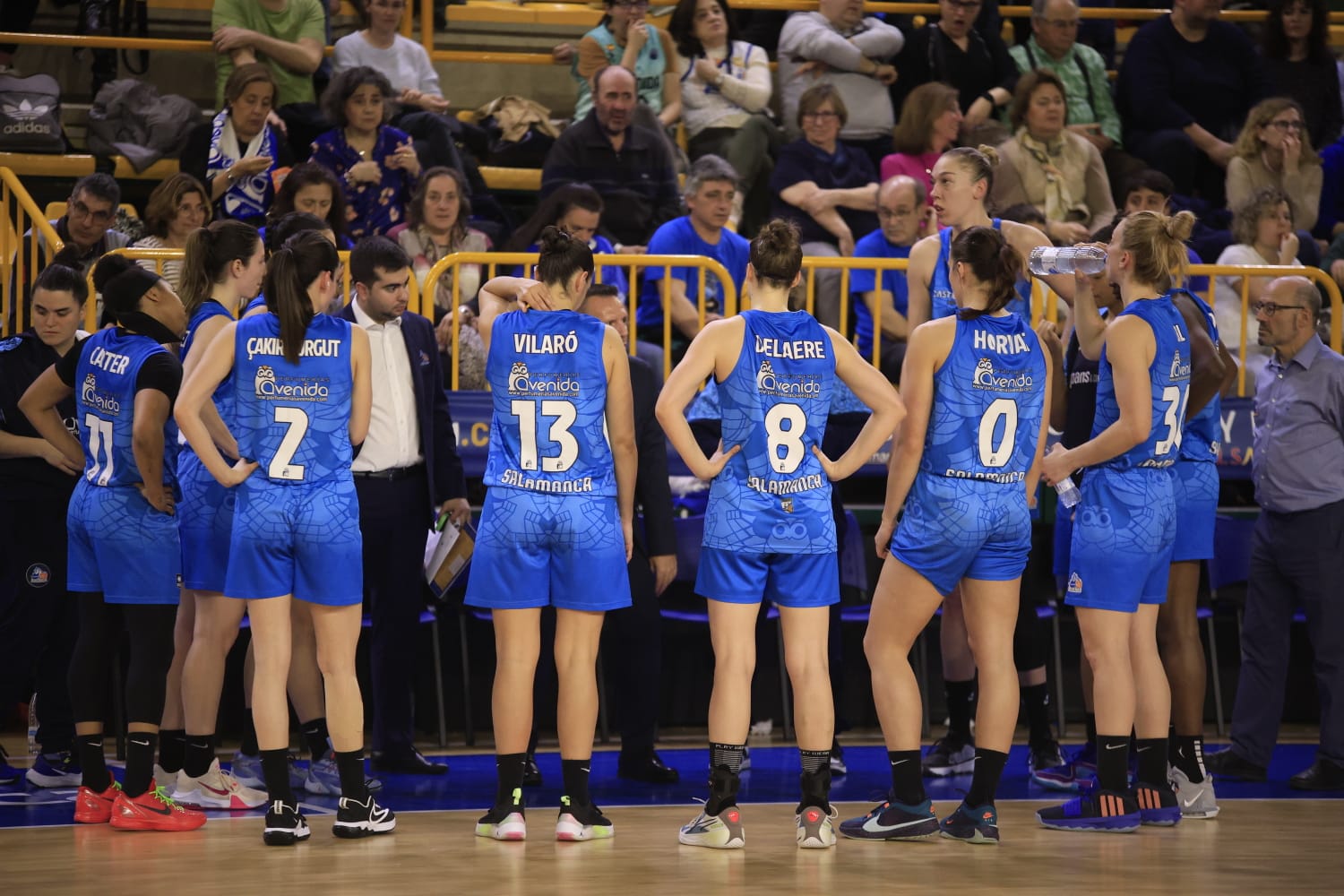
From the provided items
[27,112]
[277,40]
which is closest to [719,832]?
[277,40]

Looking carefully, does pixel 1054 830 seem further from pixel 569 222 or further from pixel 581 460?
pixel 569 222

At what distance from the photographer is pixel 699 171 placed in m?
8.12

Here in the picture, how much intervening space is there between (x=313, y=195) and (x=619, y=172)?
1.97 m

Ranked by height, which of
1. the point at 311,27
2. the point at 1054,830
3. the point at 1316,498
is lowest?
the point at 1054,830

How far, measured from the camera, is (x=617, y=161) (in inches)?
346

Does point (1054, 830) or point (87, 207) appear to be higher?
point (87, 207)

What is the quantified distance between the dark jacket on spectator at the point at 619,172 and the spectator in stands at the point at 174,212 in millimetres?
1873

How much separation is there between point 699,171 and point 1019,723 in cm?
310

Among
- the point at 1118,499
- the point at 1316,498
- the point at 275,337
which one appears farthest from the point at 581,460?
the point at 1316,498

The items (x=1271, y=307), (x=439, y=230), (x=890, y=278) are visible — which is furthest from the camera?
(x=890, y=278)

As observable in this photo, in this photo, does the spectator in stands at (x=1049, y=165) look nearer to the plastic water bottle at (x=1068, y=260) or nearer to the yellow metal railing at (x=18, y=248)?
the plastic water bottle at (x=1068, y=260)

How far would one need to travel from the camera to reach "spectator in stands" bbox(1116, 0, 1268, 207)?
33.9ft

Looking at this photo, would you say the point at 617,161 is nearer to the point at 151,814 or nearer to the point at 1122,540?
the point at 1122,540

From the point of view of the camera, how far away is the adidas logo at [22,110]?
907 cm
